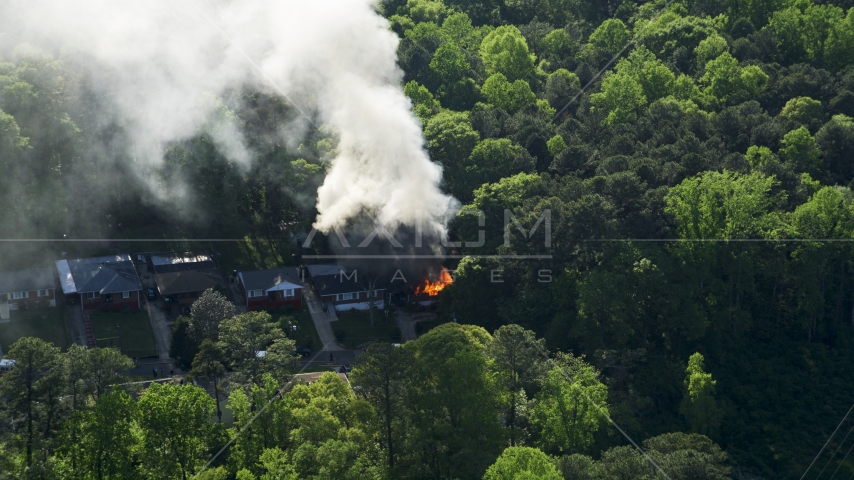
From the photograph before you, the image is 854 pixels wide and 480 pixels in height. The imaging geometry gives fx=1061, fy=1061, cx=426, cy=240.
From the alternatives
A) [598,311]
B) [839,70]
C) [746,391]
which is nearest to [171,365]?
[598,311]

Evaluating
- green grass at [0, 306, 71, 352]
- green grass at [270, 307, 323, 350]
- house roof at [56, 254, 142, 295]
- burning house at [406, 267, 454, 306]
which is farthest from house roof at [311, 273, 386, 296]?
green grass at [0, 306, 71, 352]

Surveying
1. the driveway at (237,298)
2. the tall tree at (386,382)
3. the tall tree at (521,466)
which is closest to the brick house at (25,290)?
the driveway at (237,298)

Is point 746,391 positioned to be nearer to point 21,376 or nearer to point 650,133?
point 650,133

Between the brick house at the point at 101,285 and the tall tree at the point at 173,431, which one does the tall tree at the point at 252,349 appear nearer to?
the tall tree at the point at 173,431

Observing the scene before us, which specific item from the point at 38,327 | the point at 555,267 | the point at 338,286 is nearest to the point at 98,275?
the point at 38,327

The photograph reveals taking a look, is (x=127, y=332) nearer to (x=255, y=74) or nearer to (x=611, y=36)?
(x=255, y=74)

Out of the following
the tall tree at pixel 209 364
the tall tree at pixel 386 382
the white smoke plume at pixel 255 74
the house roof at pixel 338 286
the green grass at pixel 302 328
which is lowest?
the tall tree at pixel 386 382
